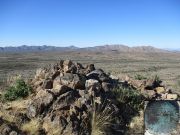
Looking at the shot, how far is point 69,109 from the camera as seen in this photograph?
8.39 metres

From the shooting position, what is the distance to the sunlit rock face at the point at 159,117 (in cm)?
450

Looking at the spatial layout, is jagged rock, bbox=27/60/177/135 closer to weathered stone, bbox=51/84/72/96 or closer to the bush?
weathered stone, bbox=51/84/72/96

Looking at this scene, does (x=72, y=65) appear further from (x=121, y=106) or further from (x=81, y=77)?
(x=121, y=106)

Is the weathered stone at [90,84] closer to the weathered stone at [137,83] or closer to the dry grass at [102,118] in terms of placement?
the dry grass at [102,118]

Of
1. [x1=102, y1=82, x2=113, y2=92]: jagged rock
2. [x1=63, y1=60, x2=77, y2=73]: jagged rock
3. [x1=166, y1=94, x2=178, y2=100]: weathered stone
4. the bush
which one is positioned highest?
[x1=63, y1=60, x2=77, y2=73]: jagged rock

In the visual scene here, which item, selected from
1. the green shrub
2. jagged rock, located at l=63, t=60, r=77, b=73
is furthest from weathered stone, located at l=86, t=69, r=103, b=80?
the green shrub

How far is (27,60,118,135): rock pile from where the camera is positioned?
7.85 m

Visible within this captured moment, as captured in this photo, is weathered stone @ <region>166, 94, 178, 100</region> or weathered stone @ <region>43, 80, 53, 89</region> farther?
weathered stone @ <region>166, 94, 178, 100</region>

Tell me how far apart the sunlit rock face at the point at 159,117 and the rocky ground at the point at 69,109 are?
10.9 feet

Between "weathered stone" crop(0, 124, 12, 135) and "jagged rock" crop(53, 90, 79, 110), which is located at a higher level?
"jagged rock" crop(53, 90, 79, 110)

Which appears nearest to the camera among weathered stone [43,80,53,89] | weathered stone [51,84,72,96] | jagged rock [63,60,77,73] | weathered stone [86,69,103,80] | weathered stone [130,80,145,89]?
weathered stone [51,84,72,96]

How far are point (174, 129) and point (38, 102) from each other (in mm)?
4497

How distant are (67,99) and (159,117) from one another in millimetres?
4371

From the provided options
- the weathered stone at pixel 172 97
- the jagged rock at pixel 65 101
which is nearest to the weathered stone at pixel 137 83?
the weathered stone at pixel 172 97
